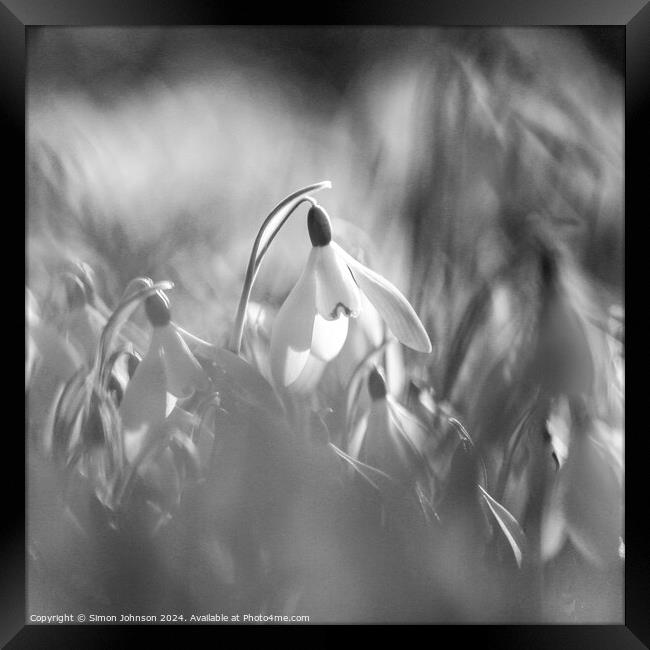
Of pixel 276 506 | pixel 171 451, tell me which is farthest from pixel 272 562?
pixel 171 451

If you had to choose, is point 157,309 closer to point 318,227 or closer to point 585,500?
point 318,227

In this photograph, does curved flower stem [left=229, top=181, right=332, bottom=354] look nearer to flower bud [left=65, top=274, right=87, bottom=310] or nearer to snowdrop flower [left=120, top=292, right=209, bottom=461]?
snowdrop flower [left=120, top=292, right=209, bottom=461]

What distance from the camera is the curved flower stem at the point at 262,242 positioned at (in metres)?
0.84

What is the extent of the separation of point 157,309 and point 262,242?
215mm

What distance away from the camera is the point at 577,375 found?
84 cm

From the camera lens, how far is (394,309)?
834 millimetres

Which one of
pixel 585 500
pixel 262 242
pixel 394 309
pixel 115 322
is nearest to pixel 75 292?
pixel 115 322

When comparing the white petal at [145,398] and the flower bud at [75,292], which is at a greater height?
the flower bud at [75,292]

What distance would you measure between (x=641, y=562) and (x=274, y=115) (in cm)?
100

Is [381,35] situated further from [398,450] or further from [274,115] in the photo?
[398,450]

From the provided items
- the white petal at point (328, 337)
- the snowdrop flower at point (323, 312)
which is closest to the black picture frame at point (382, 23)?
the snowdrop flower at point (323, 312)

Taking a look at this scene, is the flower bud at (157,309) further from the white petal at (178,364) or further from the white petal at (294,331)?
the white petal at (294,331)

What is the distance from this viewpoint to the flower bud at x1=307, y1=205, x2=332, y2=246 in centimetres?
83

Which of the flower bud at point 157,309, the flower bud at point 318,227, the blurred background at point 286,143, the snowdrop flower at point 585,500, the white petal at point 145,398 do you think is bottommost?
the snowdrop flower at point 585,500
